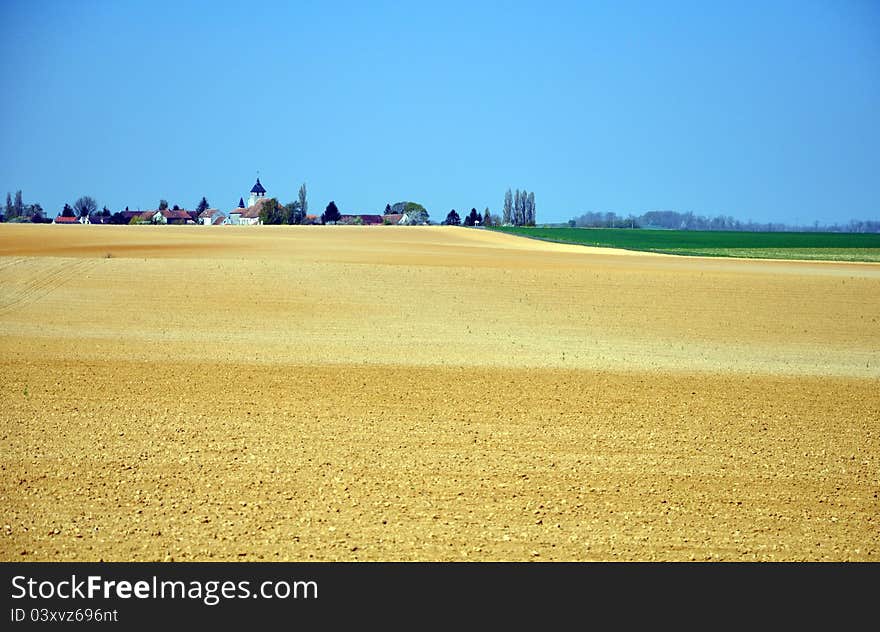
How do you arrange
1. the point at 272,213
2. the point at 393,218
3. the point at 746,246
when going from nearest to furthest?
the point at 746,246, the point at 272,213, the point at 393,218

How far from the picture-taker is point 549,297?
2594 centimetres

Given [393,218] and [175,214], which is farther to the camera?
[393,218]

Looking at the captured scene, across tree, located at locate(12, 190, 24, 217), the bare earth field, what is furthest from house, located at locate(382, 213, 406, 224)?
the bare earth field

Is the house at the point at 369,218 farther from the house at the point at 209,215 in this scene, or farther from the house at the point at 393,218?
the house at the point at 209,215

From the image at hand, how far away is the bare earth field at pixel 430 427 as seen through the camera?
7.87m

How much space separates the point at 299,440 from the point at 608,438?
3.74 meters

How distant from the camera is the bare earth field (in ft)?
25.8

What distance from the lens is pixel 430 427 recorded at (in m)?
11.5

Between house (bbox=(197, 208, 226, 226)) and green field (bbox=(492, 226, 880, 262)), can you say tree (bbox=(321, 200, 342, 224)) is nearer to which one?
house (bbox=(197, 208, 226, 226))

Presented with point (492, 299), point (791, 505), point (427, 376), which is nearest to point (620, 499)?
point (791, 505)

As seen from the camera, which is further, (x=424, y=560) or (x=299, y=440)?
A: (x=299, y=440)

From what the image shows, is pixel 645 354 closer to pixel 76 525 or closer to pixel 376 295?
pixel 376 295

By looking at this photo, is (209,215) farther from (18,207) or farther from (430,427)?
(430,427)

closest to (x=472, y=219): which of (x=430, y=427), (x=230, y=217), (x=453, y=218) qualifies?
(x=453, y=218)
